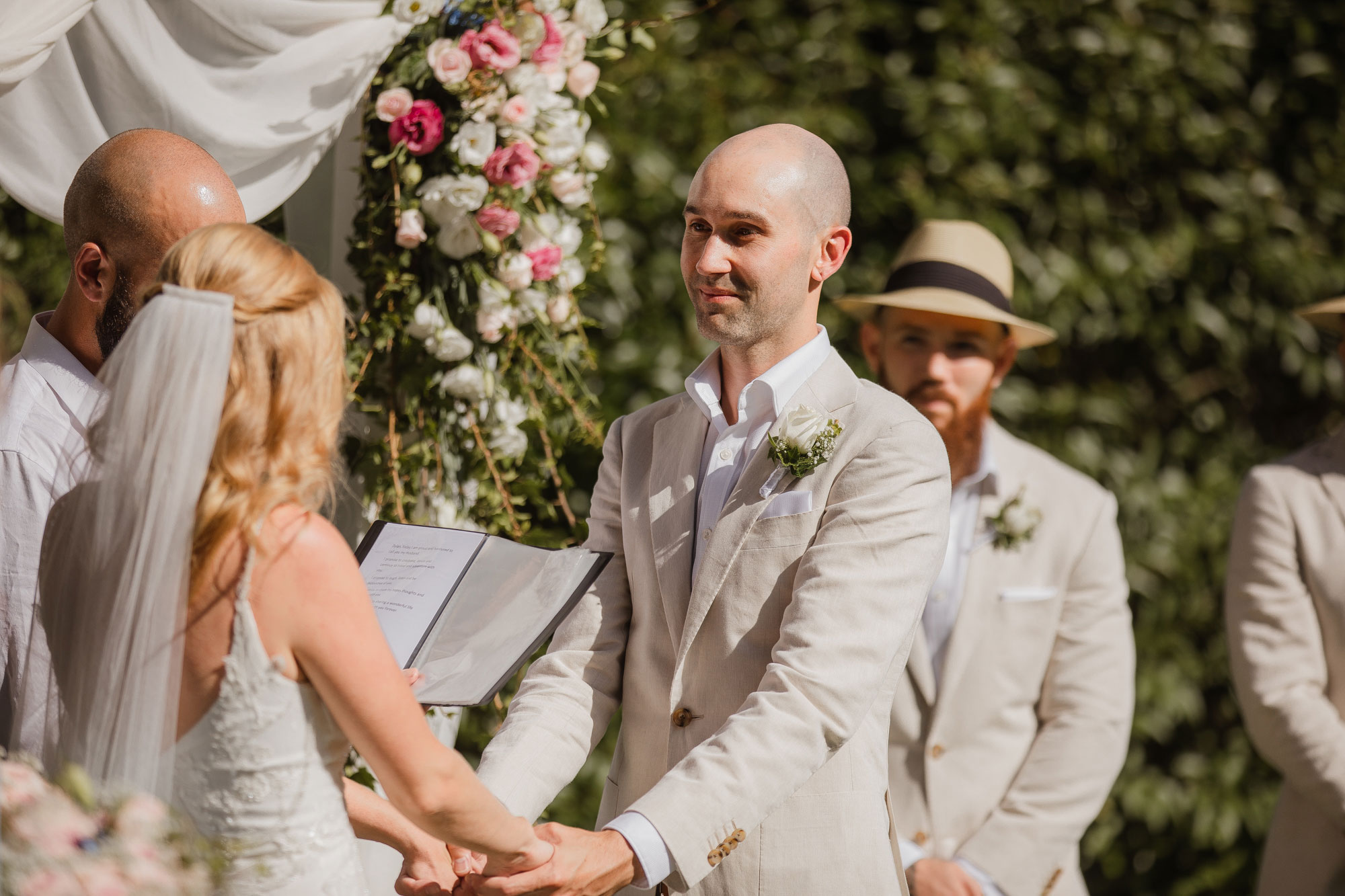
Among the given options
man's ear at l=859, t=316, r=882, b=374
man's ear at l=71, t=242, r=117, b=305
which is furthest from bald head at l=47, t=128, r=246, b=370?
man's ear at l=859, t=316, r=882, b=374

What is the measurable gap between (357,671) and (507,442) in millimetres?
1458

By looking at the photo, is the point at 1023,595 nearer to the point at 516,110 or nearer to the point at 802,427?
the point at 802,427

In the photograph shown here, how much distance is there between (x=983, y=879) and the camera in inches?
125

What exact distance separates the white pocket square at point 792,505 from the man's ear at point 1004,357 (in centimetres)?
171

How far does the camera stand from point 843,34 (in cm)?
500

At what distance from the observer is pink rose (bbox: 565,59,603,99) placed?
318cm

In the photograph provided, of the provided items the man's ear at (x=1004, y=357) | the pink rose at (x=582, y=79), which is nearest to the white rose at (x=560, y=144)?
the pink rose at (x=582, y=79)

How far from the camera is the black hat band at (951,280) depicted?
148 inches

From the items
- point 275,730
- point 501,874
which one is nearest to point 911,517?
point 501,874

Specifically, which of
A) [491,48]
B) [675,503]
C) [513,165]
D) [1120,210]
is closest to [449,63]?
[491,48]

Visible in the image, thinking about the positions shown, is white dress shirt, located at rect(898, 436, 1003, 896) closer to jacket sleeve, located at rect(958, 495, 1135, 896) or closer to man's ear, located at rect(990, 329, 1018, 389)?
jacket sleeve, located at rect(958, 495, 1135, 896)

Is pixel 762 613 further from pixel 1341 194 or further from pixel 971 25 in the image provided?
pixel 1341 194

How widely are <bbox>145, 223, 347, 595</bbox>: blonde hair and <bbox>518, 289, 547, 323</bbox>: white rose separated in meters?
1.32

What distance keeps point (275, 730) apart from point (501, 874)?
1.78 feet
